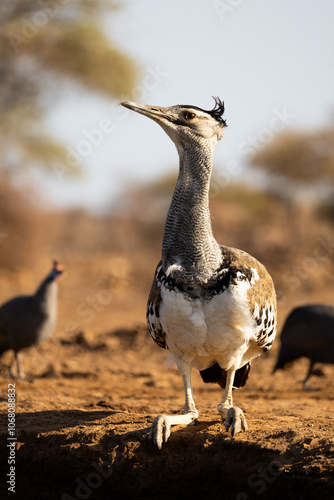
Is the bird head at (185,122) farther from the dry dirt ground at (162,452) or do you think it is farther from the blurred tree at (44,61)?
the blurred tree at (44,61)

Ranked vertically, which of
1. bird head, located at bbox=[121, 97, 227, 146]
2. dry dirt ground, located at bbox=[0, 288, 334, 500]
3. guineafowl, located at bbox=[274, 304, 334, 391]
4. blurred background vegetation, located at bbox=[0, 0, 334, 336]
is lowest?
dry dirt ground, located at bbox=[0, 288, 334, 500]

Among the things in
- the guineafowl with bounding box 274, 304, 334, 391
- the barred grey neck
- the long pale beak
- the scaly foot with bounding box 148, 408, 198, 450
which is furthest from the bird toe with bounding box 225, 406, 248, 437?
the guineafowl with bounding box 274, 304, 334, 391

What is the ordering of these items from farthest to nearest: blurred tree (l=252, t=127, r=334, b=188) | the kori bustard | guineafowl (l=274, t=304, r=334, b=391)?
blurred tree (l=252, t=127, r=334, b=188)
guineafowl (l=274, t=304, r=334, b=391)
the kori bustard

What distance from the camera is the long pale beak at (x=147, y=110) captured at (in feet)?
15.2

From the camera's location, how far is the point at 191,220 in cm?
481

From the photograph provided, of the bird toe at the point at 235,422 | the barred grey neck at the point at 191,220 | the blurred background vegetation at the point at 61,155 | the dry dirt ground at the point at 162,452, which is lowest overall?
the dry dirt ground at the point at 162,452

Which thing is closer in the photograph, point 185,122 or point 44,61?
point 185,122

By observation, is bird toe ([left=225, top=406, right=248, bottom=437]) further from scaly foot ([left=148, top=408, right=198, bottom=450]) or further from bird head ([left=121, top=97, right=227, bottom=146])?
bird head ([left=121, top=97, right=227, bottom=146])

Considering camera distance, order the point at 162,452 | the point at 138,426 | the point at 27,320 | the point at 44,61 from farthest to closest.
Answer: the point at 44,61 < the point at 27,320 < the point at 138,426 < the point at 162,452

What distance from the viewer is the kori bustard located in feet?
14.9

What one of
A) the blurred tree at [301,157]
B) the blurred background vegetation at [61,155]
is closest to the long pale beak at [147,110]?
the blurred background vegetation at [61,155]

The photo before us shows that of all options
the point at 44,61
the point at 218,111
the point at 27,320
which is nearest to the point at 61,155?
the point at 44,61

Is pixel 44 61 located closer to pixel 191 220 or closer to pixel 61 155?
pixel 61 155

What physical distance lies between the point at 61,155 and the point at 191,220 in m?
13.8
